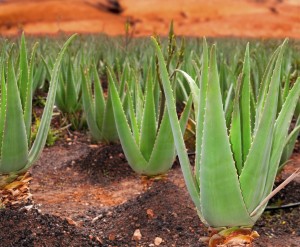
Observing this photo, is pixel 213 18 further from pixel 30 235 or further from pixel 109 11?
pixel 30 235

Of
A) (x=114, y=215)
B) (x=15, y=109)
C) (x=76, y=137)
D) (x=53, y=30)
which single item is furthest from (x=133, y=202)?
(x=53, y=30)

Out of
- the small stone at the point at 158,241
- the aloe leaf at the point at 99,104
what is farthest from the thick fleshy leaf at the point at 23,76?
the aloe leaf at the point at 99,104

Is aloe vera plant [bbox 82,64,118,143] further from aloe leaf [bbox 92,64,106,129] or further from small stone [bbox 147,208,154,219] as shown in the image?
small stone [bbox 147,208,154,219]

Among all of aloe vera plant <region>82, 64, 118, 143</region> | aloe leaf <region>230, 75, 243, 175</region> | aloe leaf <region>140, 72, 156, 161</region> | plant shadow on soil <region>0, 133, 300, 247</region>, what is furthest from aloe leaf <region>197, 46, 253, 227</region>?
aloe vera plant <region>82, 64, 118, 143</region>

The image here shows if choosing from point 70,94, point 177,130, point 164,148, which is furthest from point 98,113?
point 177,130

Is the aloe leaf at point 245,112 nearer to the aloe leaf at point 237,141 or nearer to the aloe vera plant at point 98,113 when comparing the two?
the aloe leaf at point 237,141

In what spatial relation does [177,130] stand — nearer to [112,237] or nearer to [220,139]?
[220,139]
